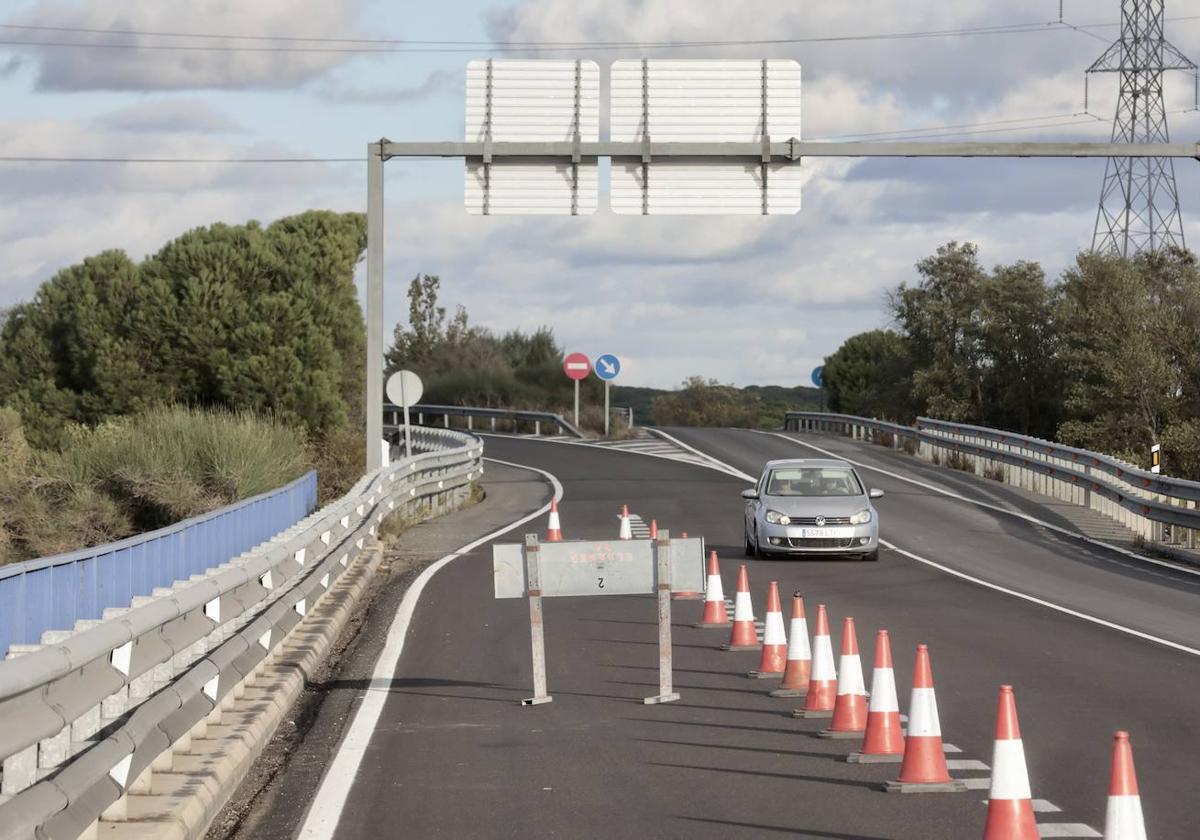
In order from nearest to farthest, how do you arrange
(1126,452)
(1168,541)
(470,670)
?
(470,670), (1168,541), (1126,452)

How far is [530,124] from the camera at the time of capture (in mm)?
25906

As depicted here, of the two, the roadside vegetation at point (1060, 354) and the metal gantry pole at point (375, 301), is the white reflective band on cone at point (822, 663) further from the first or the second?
the roadside vegetation at point (1060, 354)

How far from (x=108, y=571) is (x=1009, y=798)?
586cm

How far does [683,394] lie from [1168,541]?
73.3m

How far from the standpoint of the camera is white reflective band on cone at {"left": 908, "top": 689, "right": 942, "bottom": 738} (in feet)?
25.8

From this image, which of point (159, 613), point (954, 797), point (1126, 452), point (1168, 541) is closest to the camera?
point (159, 613)

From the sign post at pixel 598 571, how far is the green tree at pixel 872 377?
168 ft

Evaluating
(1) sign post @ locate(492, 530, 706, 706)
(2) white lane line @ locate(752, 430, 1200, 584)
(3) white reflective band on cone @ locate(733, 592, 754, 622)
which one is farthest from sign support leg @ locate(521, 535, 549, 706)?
(2) white lane line @ locate(752, 430, 1200, 584)

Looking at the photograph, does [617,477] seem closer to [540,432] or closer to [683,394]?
[540,432]

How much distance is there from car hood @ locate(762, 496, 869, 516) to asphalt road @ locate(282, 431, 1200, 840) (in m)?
1.48

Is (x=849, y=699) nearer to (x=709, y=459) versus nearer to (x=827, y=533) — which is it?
(x=827, y=533)

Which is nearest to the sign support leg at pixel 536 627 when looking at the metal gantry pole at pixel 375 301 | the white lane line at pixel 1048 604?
the white lane line at pixel 1048 604

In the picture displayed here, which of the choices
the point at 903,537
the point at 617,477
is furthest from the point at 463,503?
the point at 903,537

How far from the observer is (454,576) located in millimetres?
19844
